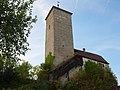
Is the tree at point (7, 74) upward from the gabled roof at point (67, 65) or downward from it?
downward

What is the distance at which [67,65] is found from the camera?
119 feet

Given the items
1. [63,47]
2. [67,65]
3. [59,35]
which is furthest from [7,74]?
[59,35]

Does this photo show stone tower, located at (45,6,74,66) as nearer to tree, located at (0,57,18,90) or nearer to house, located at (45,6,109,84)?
house, located at (45,6,109,84)

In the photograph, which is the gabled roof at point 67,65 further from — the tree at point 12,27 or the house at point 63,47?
the tree at point 12,27

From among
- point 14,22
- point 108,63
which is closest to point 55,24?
point 108,63

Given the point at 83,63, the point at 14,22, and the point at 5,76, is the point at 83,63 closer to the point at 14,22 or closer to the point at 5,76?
the point at 5,76

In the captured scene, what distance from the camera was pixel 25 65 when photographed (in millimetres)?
35688

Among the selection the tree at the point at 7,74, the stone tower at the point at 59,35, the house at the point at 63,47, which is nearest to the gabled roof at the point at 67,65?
the house at the point at 63,47

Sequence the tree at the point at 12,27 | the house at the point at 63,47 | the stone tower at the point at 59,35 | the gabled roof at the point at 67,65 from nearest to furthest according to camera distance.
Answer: the tree at the point at 12,27 < the gabled roof at the point at 67,65 < the house at the point at 63,47 < the stone tower at the point at 59,35

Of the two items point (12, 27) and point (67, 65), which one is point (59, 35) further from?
point (12, 27)

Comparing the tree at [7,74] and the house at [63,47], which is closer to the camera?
the tree at [7,74]

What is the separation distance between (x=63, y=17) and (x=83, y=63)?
1008 centimetres

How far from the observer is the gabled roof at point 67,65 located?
116 feet

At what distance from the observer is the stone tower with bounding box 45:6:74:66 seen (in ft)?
128
